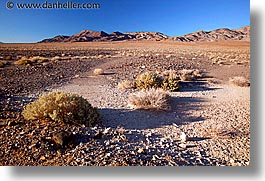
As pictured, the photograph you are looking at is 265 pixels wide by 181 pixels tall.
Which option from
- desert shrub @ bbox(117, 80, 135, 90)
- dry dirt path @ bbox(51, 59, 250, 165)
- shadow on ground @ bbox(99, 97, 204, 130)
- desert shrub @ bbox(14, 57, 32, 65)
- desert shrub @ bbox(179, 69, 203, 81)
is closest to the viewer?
dry dirt path @ bbox(51, 59, 250, 165)

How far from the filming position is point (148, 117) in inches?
174

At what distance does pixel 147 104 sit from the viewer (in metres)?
4.55

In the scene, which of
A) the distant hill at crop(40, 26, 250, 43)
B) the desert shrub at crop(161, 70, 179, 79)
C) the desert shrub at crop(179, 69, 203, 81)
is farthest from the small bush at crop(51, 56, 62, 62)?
the desert shrub at crop(179, 69, 203, 81)


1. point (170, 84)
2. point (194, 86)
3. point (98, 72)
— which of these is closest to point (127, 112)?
point (98, 72)

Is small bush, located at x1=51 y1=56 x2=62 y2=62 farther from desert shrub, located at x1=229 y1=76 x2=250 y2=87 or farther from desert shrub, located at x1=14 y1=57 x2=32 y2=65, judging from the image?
desert shrub, located at x1=229 y1=76 x2=250 y2=87

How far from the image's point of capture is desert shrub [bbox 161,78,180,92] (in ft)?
15.5

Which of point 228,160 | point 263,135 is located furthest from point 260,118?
point 228,160

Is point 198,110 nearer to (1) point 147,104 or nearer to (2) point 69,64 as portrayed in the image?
(1) point 147,104

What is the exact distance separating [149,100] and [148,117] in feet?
0.73

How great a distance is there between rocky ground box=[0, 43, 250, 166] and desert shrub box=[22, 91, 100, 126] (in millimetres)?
87

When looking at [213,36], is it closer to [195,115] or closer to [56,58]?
[195,115]

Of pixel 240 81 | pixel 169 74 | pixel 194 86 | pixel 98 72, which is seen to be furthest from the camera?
pixel 194 86

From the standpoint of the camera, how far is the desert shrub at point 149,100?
177 inches

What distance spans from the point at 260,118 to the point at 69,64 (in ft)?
7.72
